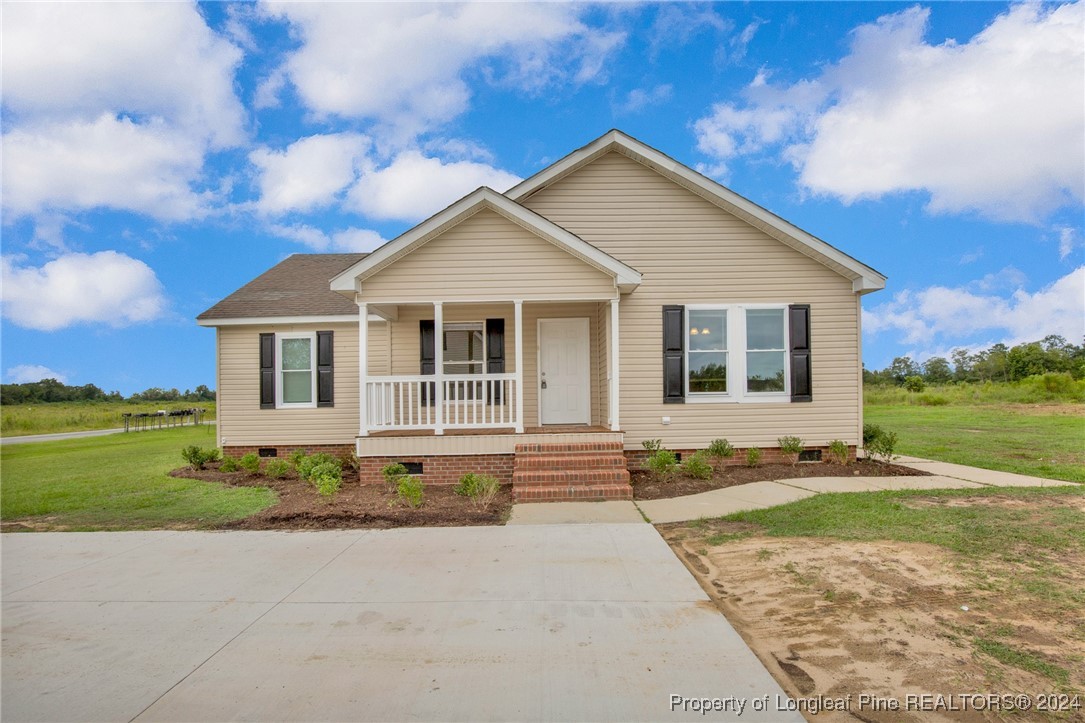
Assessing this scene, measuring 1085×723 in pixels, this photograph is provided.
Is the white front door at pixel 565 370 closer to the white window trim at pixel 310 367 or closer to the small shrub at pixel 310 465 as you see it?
the small shrub at pixel 310 465

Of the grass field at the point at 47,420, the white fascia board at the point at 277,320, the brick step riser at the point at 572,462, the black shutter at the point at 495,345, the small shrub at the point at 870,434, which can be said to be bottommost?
the grass field at the point at 47,420

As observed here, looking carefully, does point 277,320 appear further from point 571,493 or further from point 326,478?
point 571,493

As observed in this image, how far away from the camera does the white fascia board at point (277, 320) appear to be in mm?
11906

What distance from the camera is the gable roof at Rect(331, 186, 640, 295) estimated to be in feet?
29.9

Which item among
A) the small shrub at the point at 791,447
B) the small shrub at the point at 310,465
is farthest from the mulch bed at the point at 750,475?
the small shrub at the point at 310,465

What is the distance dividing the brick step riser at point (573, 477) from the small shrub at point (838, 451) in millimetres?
4659

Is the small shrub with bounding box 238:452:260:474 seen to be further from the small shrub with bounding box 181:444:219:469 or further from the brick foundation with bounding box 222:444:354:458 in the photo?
the small shrub with bounding box 181:444:219:469

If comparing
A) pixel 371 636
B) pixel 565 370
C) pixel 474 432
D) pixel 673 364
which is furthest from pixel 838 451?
pixel 371 636

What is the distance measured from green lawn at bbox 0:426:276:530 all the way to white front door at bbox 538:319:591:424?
17.4 ft

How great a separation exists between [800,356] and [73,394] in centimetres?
4671

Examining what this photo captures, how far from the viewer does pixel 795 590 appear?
13.9 feet

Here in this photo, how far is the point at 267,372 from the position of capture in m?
12.2

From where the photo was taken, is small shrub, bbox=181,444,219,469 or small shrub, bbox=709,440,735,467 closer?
small shrub, bbox=709,440,735,467

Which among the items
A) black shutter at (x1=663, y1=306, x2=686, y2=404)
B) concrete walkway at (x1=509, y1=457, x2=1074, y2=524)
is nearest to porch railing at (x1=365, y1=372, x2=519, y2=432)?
concrete walkway at (x1=509, y1=457, x2=1074, y2=524)
